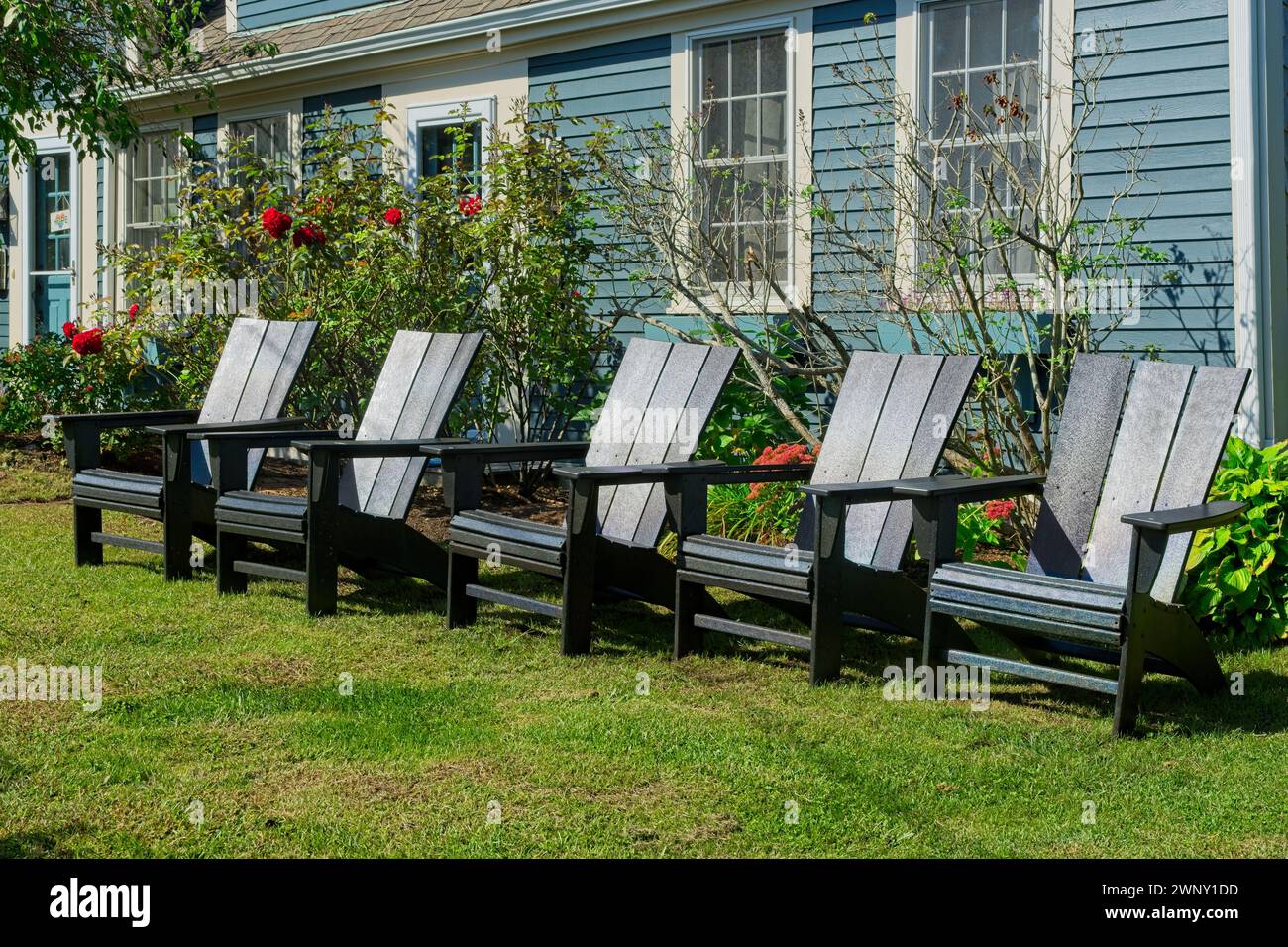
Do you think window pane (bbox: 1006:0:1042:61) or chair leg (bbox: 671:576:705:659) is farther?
window pane (bbox: 1006:0:1042:61)

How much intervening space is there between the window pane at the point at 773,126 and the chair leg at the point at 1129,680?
192 inches

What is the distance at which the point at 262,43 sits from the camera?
10.6 metres

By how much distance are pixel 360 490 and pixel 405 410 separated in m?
0.39

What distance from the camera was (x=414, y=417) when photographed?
586cm

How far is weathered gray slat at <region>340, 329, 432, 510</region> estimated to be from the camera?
586cm

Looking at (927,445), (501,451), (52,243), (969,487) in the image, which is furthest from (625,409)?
(52,243)

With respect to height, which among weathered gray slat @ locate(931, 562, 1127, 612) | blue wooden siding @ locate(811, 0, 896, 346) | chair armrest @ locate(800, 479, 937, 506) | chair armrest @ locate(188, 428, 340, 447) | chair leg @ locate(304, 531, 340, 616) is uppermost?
blue wooden siding @ locate(811, 0, 896, 346)

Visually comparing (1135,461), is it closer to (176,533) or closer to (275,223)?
(176,533)

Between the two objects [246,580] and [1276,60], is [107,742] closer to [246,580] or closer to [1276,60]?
[246,580]

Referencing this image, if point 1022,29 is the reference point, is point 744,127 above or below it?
below

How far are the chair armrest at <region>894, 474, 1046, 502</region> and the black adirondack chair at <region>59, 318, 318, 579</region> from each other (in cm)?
297

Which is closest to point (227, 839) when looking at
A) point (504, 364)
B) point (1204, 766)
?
point (1204, 766)

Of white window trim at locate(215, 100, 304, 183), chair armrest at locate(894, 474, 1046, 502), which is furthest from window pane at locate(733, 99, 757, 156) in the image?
chair armrest at locate(894, 474, 1046, 502)

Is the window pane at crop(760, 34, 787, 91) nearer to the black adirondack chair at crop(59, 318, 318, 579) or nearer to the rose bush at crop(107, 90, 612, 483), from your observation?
the rose bush at crop(107, 90, 612, 483)
